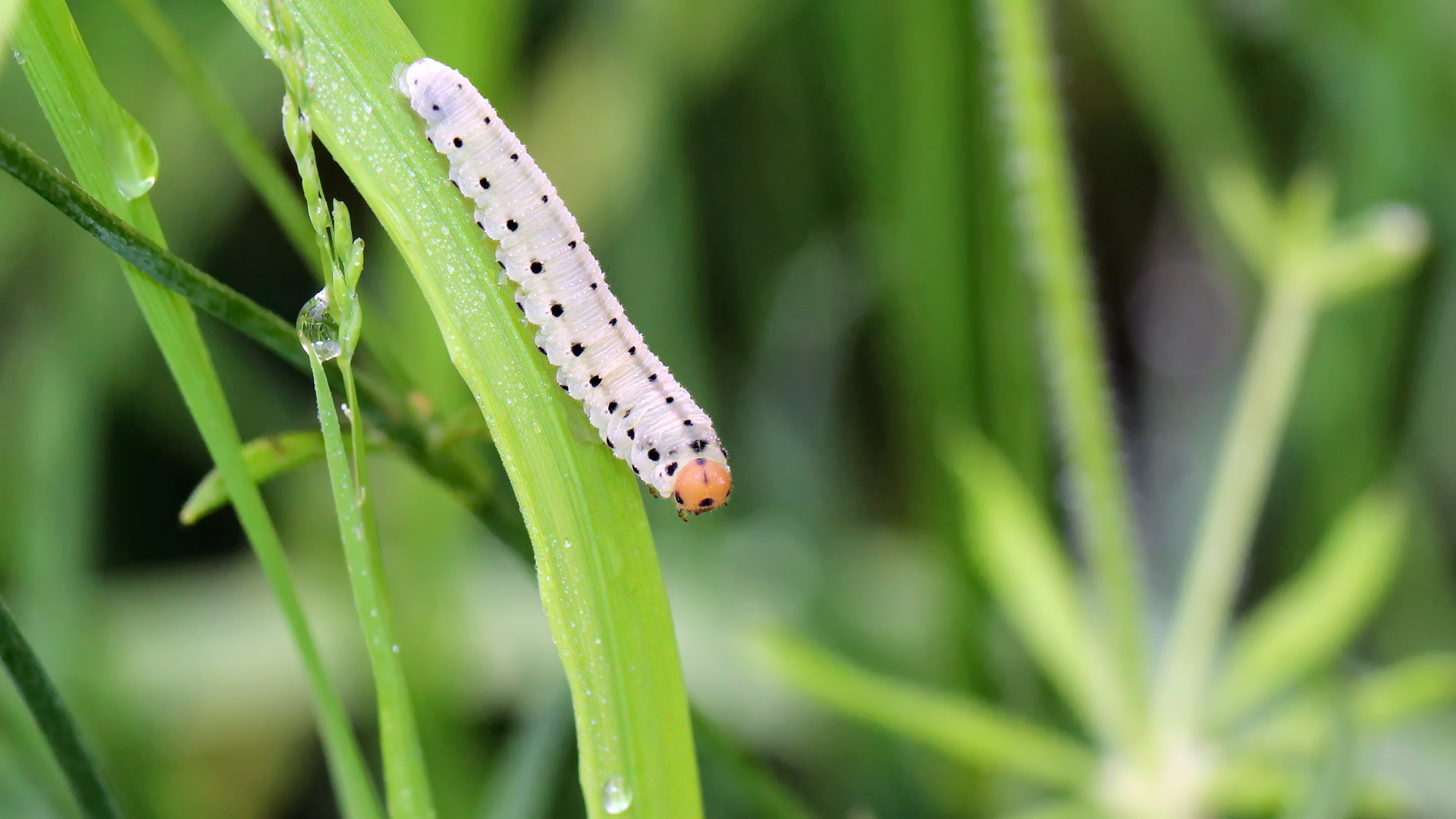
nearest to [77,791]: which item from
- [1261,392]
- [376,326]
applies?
[376,326]

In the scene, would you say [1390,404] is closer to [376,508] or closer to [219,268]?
[376,508]

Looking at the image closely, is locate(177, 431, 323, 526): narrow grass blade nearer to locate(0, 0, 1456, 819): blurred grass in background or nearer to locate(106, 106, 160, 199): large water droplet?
locate(106, 106, 160, 199): large water droplet

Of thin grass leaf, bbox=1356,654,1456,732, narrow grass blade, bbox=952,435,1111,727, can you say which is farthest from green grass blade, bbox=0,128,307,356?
thin grass leaf, bbox=1356,654,1456,732

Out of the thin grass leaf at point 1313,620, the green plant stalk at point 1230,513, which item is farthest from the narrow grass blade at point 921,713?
the thin grass leaf at point 1313,620

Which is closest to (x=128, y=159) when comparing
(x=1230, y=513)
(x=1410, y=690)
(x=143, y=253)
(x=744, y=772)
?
(x=143, y=253)

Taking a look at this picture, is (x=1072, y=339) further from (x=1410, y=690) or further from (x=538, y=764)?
(x=538, y=764)

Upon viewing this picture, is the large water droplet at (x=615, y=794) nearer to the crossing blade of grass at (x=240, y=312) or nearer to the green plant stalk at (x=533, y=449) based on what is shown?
the green plant stalk at (x=533, y=449)
